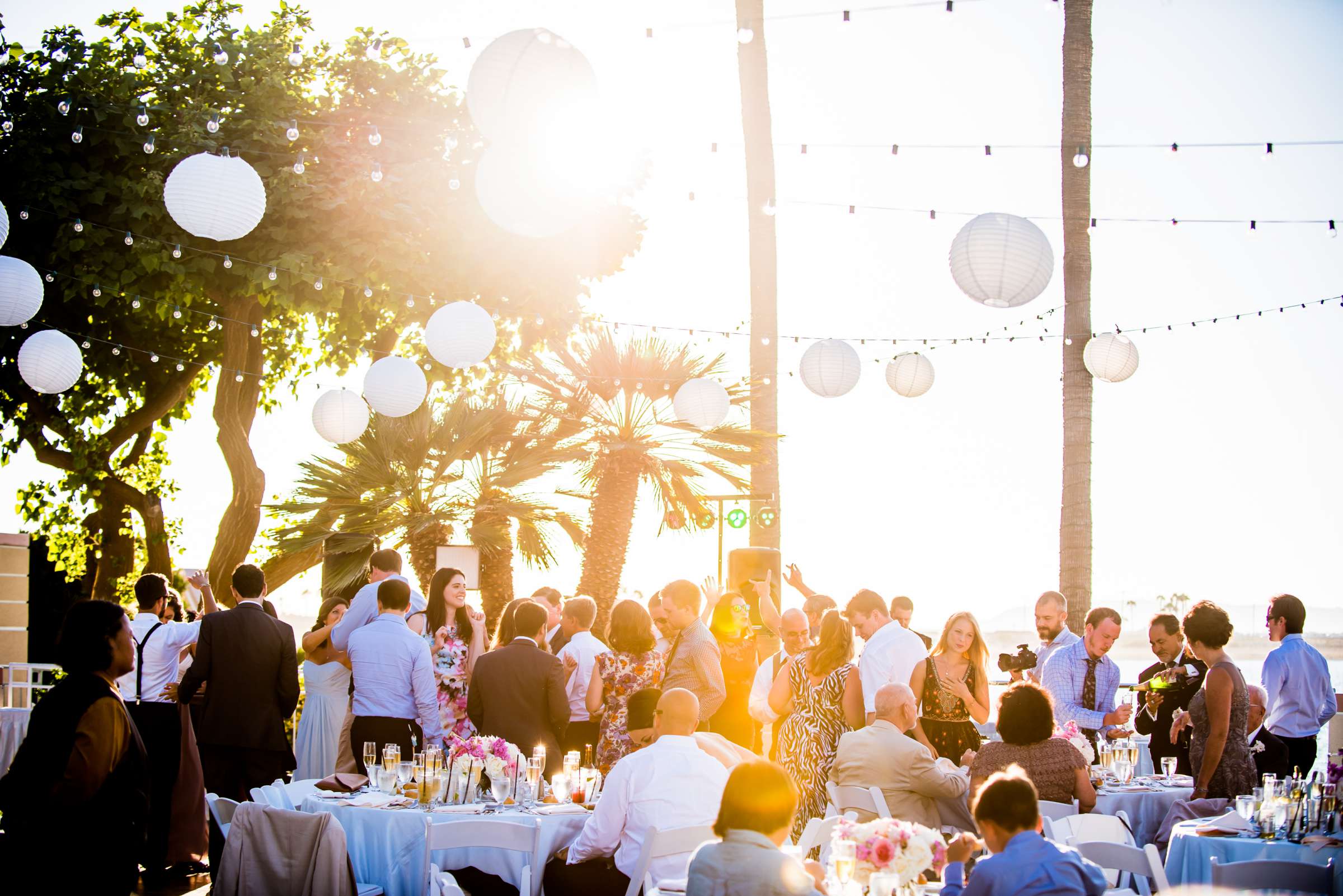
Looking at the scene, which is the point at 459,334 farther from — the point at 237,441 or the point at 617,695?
the point at 237,441

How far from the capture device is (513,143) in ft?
21.6

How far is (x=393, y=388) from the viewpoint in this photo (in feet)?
32.4

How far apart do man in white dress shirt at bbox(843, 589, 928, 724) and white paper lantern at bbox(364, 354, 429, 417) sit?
15.8 ft

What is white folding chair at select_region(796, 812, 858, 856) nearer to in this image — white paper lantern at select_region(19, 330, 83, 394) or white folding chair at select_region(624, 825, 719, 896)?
white folding chair at select_region(624, 825, 719, 896)

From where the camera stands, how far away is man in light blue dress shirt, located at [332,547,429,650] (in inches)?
280

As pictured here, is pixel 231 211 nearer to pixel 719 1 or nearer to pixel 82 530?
pixel 719 1

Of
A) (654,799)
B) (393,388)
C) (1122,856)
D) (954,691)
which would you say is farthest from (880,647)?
(393,388)

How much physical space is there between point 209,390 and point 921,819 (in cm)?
1431

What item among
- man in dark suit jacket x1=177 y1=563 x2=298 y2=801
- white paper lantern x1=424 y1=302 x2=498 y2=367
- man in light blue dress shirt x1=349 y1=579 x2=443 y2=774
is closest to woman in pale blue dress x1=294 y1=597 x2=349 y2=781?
man in dark suit jacket x1=177 y1=563 x2=298 y2=801

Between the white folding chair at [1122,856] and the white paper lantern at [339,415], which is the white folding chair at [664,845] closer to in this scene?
the white folding chair at [1122,856]

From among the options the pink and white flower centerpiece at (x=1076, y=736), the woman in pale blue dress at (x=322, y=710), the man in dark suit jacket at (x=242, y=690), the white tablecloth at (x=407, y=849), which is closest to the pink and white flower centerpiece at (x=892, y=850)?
the white tablecloth at (x=407, y=849)

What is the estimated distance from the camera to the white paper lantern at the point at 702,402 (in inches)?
443

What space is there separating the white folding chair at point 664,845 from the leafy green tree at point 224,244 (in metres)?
7.80

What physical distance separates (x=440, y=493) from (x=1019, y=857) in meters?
11.2
